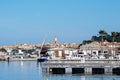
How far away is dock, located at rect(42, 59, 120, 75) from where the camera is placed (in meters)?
66.8

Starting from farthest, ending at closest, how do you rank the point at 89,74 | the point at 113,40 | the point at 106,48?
the point at 113,40, the point at 106,48, the point at 89,74

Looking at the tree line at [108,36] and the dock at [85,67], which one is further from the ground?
the tree line at [108,36]

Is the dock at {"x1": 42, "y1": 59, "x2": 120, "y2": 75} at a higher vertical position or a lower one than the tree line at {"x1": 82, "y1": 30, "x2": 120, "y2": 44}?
lower

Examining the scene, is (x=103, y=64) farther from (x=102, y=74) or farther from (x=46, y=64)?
(x=46, y=64)

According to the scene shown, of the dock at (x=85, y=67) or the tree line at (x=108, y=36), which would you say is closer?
the dock at (x=85, y=67)

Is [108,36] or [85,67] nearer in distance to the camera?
[85,67]

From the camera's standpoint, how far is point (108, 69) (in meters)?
66.9

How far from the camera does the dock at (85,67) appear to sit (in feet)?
219

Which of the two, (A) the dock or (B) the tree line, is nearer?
(A) the dock

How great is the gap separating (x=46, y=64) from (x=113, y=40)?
66.4 metres

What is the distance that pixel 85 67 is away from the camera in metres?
67.4

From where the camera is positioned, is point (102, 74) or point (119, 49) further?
point (119, 49)

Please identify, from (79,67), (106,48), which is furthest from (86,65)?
(106,48)

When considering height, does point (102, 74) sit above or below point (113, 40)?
below
